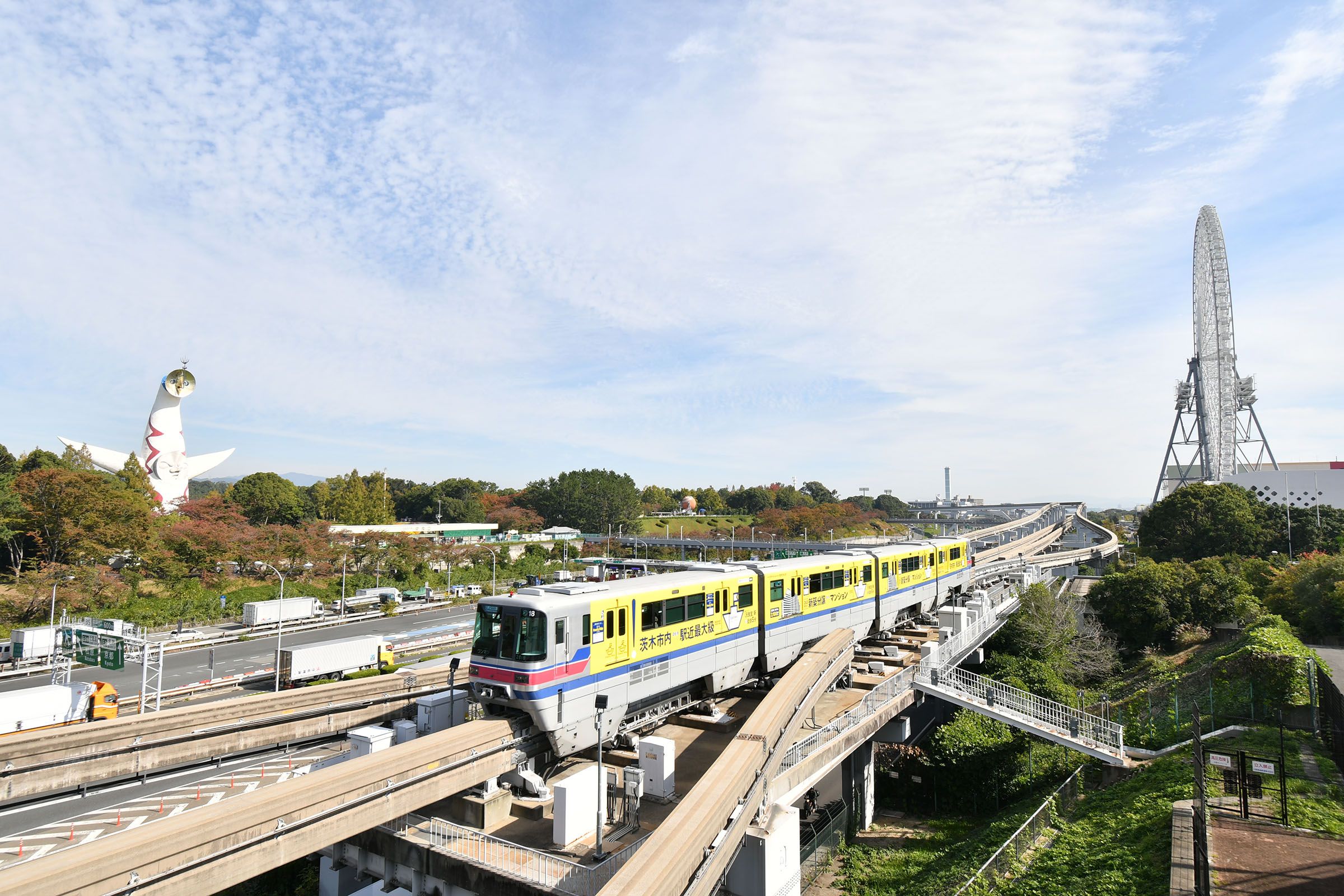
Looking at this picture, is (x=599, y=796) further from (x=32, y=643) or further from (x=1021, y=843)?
(x=32, y=643)

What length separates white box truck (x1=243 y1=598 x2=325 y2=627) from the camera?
49344 millimetres

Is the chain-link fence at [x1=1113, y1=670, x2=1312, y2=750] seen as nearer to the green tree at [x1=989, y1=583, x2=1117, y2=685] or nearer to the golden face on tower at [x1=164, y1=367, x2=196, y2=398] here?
the green tree at [x1=989, y1=583, x2=1117, y2=685]

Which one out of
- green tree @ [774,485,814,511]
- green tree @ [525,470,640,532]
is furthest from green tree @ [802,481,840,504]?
green tree @ [525,470,640,532]

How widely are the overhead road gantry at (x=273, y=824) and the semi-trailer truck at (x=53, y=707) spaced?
65.1 feet

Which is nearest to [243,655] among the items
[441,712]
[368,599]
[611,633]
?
[368,599]

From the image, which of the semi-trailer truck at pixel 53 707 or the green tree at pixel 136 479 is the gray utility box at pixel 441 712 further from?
the green tree at pixel 136 479

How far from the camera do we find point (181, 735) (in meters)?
17.2

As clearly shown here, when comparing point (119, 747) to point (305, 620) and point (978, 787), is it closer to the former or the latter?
point (978, 787)

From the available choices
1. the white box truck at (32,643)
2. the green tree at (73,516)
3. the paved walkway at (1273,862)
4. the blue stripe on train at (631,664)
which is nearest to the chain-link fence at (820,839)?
the blue stripe on train at (631,664)

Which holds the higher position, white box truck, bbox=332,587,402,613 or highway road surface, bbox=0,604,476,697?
white box truck, bbox=332,587,402,613

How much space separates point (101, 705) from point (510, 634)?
24045mm

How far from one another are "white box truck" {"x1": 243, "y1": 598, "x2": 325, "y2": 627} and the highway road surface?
4.34 ft

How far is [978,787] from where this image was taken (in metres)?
27.6

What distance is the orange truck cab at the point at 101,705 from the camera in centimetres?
2775
